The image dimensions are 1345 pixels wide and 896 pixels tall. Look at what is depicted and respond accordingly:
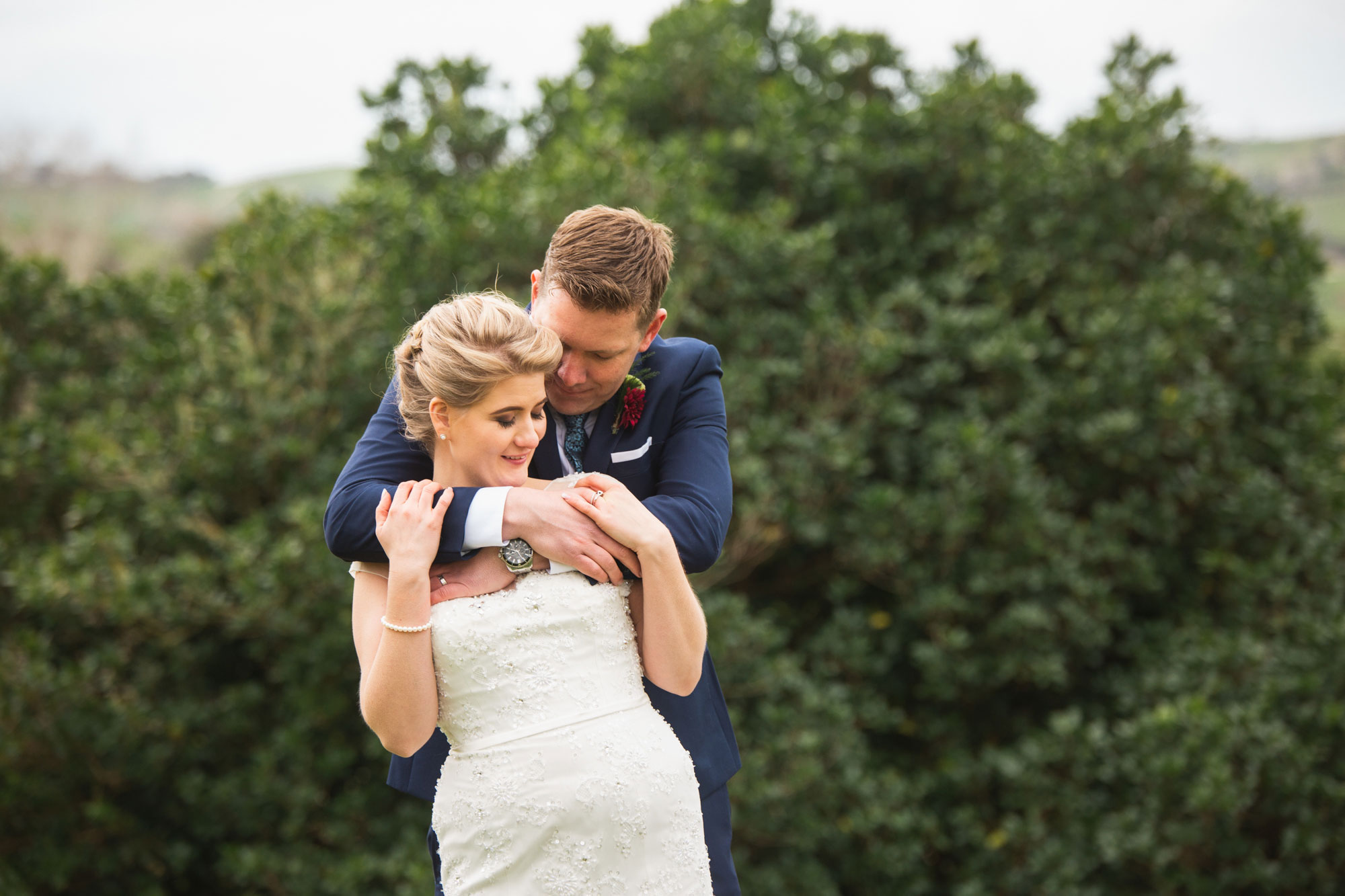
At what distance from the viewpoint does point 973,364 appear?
6.05 meters

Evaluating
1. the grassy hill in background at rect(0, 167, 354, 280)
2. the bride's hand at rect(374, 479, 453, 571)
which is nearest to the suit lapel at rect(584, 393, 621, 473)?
the bride's hand at rect(374, 479, 453, 571)

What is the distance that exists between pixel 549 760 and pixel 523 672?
0.61 ft

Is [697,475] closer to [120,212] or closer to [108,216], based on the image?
[108,216]

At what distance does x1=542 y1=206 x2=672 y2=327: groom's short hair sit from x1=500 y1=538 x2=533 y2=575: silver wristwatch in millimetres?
546

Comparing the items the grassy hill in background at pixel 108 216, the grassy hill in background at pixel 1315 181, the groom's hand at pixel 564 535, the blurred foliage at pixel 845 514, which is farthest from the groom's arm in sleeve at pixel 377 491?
the grassy hill in background at pixel 108 216

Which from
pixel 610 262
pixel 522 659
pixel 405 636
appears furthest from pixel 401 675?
pixel 610 262

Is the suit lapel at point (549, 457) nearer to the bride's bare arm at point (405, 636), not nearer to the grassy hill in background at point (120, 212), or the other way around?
the bride's bare arm at point (405, 636)

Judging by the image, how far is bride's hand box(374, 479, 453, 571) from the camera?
1930mm

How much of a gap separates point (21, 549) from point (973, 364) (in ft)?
18.1

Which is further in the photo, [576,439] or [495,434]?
[576,439]

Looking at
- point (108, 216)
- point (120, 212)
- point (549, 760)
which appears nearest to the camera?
point (549, 760)

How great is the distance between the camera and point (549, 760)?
2.02m

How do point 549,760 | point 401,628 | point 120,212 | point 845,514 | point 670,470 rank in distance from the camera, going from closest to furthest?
point 401,628 < point 549,760 < point 670,470 < point 845,514 < point 120,212

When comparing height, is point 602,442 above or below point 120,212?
above
